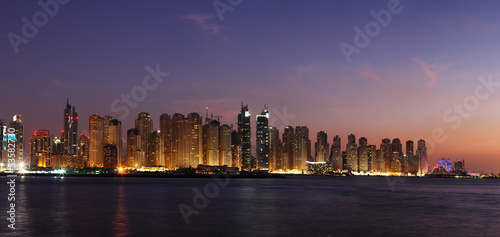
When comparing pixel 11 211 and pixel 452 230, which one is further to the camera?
pixel 11 211

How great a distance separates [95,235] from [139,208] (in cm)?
2398

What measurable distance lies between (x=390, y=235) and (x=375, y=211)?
68.9 feet

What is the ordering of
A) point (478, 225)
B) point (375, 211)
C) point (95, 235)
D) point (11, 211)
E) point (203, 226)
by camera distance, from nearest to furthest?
1. point (95, 235)
2. point (203, 226)
3. point (478, 225)
4. point (11, 211)
5. point (375, 211)

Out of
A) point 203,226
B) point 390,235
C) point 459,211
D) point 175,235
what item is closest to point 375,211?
point 459,211

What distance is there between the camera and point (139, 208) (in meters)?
62.1

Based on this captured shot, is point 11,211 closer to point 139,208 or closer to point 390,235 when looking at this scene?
point 139,208

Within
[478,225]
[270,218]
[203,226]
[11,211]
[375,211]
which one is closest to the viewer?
Result: [203,226]

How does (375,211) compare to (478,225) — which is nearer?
(478,225)

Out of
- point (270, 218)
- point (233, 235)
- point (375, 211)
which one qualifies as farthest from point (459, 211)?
point (233, 235)

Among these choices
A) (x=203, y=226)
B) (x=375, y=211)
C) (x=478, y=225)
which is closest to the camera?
(x=203, y=226)

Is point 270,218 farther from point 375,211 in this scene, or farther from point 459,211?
point 459,211

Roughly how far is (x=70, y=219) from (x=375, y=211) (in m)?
36.5

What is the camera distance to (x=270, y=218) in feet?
172

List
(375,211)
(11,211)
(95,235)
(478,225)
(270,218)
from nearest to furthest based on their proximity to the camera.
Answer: (95,235), (478,225), (270,218), (11,211), (375,211)
